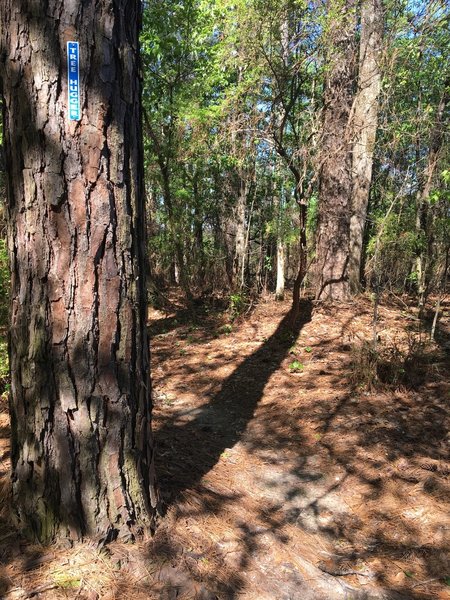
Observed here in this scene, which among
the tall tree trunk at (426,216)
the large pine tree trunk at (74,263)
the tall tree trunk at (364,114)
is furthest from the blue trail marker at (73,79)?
the tall tree trunk at (426,216)

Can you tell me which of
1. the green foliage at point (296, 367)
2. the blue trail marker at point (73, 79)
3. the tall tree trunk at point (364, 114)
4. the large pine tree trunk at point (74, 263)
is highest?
the tall tree trunk at point (364, 114)

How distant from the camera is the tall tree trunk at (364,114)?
6.70m

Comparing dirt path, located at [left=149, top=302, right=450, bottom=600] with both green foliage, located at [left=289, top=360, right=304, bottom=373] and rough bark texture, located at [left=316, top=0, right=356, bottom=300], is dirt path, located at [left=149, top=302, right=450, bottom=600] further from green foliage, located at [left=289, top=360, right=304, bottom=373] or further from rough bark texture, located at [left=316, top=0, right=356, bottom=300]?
rough bark texture, located at [left=316, top=0, right=356, bottom=300]

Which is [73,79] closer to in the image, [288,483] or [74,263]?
[74,263]

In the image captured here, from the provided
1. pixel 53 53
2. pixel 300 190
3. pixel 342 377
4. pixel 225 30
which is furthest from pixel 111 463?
pixel 225 30

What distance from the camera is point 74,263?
1895 mm

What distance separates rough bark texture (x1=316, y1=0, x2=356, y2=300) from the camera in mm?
6379

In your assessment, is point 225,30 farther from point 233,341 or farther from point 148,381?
point 148,381

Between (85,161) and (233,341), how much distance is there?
5.41 m

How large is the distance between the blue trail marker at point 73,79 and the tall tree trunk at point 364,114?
4.99 m

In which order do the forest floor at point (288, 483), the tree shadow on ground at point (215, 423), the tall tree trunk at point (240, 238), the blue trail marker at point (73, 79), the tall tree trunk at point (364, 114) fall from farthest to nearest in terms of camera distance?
the tall tree trunk at point (240, 238)
the tall tree trunk at point (364, 114)
the tree shadow on ground at point (215, 423)
the forest floor at point (288, 483)
the blue trail marker at point (73, 79)

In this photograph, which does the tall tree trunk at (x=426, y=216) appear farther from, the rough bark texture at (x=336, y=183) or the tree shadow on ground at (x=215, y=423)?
the tree shadow on ground at (x=215, y=423)

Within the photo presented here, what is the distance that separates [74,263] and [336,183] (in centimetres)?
631

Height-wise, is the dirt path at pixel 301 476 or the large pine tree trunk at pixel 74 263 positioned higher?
the large pine tree trunk at pixel 74 263
